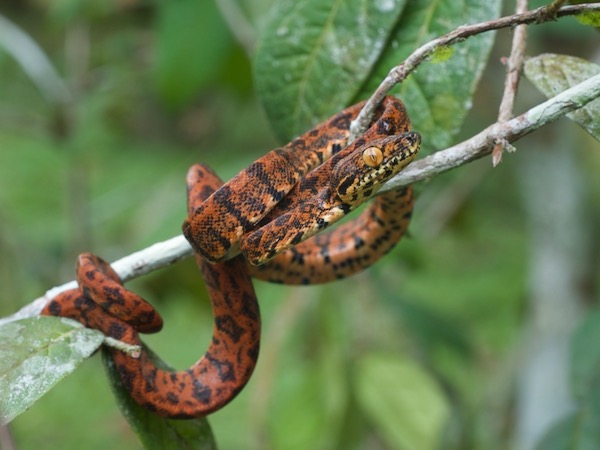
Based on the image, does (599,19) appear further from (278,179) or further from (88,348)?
(88,348)

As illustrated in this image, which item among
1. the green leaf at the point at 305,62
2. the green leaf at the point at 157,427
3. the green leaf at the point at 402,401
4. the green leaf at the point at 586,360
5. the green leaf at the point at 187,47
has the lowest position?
the green leaf at the point at 402,401

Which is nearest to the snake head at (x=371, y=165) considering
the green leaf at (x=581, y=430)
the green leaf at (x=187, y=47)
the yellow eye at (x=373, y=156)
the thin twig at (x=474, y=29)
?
the yellow eye at (x=373, y=156)

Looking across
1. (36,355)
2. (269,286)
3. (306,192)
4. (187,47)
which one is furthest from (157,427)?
(269,286)

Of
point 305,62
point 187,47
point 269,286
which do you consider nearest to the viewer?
point 305,62

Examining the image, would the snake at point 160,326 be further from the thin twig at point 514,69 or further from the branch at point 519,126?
the thin twig at point 514,69

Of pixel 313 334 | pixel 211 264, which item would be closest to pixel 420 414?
pixel 313 334

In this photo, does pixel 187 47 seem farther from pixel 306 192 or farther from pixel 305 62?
pixel 306 192

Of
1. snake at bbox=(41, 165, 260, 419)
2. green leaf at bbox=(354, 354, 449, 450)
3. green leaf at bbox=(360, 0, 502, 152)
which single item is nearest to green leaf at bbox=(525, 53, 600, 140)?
green leaf at bbox=(360, 0, 502, 152)
